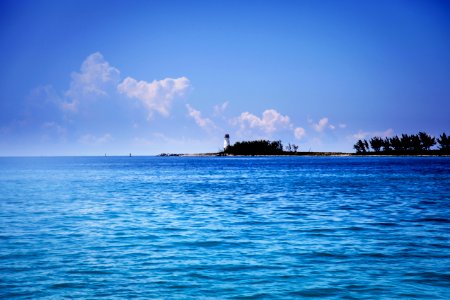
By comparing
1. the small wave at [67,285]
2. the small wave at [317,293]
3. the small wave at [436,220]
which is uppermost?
the small wave at [67,285]

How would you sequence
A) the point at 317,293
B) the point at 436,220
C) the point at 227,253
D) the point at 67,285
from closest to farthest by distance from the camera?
the point at 317,293 < the point at 67,285 < the point at 227,253 < the point at 436,220

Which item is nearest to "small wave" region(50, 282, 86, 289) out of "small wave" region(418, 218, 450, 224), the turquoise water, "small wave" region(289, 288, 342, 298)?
the turquoise water

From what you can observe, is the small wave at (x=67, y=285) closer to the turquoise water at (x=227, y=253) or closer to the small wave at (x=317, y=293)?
the turquoise water at (x=227, y=253)

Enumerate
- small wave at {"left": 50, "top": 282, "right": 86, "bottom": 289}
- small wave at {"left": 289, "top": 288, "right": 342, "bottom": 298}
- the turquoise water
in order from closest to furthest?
small wave at {"left": 289, "top": 288, "right": 342, "bottom": 298}, the turquoise water, small wave at {"left": 50, "top": 282, "right": 86, "bottom": 289}

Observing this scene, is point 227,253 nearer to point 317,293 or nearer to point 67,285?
point 317,293

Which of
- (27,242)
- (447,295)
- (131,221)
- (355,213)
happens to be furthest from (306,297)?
(355,213)

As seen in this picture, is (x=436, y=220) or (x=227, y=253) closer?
(x=227, y=253)

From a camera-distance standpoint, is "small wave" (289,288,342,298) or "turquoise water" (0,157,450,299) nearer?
"small wave" (289,288,342,298)

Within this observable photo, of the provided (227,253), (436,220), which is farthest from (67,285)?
(436,220)

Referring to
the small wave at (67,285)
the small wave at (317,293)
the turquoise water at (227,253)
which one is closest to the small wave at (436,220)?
the turquoise water at (227,253)

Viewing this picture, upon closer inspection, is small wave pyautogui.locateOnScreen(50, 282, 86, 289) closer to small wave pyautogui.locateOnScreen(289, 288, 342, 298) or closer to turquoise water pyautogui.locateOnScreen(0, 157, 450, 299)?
turquoise water pyautogui.locateOnScreen(0, 157, 450, 299)

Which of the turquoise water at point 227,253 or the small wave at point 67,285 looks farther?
the small wave at point 67,285

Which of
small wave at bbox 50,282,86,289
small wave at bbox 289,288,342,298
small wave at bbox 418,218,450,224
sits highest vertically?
small wave at bbox 50,282,86,289

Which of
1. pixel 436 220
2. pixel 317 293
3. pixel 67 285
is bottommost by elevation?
pixel 436 220
